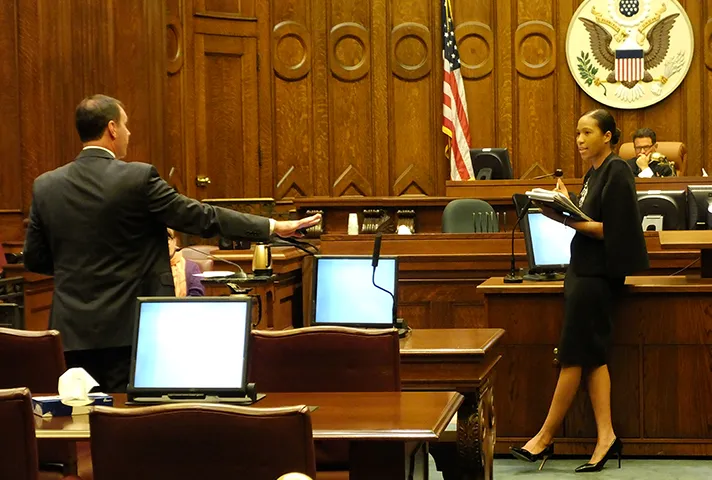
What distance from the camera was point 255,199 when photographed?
1096 cm

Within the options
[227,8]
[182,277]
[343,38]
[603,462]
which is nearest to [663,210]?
[603,462]

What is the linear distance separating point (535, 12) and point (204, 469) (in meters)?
9.98

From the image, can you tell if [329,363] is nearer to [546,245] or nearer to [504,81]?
[546,245]

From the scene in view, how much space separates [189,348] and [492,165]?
7.36 metres

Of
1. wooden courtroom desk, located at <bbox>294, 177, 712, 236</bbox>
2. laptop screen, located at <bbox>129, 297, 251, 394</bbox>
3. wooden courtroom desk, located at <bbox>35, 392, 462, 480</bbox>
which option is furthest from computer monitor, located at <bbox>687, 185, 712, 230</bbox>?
laptop screen, located at <bbox>129, 297, 251, 394</bbox>

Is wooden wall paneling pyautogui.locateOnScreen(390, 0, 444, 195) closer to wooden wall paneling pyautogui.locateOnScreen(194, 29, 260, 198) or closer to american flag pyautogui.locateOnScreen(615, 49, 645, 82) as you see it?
wooden wall paneling pyautogui.locateOnScreen(194, 29, 260, 198)

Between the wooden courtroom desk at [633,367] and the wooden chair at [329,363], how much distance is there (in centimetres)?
226

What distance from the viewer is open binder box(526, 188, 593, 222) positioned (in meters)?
4.80

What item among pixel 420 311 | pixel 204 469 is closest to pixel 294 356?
pixel 204 469

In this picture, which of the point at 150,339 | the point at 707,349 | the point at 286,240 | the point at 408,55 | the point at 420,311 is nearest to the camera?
the point at 150,339

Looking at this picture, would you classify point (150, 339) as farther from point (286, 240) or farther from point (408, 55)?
point (408, 55)

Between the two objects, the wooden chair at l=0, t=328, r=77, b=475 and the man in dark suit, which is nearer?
the wooden chair at l=0, t=328, r=77, b=475

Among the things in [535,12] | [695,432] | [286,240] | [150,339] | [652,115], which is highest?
[535,12]

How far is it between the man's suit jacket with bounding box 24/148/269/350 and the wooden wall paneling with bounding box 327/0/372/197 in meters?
7.94
